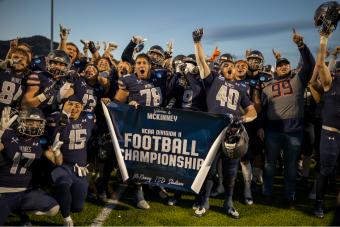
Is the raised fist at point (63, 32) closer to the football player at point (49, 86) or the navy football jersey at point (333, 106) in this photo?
the football player at point (49, 86)

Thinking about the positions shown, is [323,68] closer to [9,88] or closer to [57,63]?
[57,63]

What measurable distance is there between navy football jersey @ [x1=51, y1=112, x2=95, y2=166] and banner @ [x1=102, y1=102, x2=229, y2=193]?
0.65m

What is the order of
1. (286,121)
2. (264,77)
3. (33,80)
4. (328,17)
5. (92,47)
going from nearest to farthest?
(328,17) < (33,80) < (286,121) < (264,77) < (92,47)

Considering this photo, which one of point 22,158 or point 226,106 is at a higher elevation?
point 226,106

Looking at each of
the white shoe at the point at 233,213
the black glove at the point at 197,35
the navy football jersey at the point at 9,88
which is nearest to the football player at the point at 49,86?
the navy football jersey at the point at 9,88

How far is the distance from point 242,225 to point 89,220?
220 cm

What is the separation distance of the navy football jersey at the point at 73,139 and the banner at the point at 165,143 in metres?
0.65

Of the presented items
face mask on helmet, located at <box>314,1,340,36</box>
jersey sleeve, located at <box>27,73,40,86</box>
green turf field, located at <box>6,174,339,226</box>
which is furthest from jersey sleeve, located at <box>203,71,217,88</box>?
jersey sleeve, located at <box>27,73,40,86</box>

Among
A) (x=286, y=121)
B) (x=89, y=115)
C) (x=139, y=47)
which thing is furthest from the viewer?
(x=139, y=47)

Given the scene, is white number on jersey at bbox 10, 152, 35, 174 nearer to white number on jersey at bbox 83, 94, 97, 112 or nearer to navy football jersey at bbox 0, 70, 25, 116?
navy football jersey at bbox 0, 70, 25, 116

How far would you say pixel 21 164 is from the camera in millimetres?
4621

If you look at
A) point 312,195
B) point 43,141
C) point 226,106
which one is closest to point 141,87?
point 226,106

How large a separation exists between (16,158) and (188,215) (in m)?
2.64

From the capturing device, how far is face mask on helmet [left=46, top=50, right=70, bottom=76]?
5.48 meters
